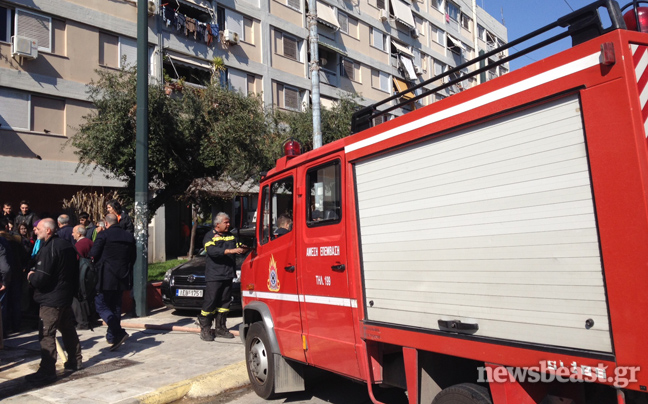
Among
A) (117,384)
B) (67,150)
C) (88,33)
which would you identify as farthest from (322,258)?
(88,33)

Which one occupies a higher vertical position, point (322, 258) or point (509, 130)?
point (509, 130)

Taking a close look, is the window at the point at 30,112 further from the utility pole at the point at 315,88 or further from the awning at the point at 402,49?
the awning at the point at 402,49

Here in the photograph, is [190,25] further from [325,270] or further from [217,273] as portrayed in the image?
[325,270]

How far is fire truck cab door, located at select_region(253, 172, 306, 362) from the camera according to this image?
483 centimetres

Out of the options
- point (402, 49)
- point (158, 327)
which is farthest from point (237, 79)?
point (158, 327)

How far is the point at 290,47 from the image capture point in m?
26.0

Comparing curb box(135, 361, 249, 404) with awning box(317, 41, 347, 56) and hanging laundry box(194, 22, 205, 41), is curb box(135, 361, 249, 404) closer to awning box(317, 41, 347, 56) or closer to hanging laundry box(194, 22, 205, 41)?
hanging laundry box(194, 22, 205, 41)

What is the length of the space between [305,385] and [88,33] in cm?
1710

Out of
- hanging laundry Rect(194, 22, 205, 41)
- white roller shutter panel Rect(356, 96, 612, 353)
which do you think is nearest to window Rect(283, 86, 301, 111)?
hanging laundry Rect(194, 22, 205, 41)

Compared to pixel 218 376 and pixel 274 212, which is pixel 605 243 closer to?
pixel 274 212

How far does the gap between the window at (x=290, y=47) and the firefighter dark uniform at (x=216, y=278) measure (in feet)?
65.0

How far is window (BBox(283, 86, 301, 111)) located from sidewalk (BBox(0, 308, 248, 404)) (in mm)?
18059

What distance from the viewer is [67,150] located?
17.5 m

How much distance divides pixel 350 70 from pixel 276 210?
2519cm
